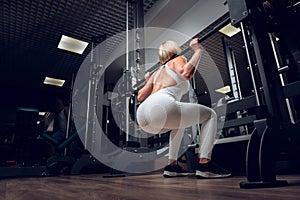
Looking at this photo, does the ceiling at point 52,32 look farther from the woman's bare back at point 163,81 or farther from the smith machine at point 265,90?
the smith machine at point 265,90

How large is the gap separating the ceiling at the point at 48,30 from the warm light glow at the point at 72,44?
11 cm

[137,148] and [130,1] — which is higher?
[130,1]

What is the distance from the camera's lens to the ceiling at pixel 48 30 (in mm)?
3807

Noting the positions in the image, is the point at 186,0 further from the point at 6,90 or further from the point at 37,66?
the point at 6,90

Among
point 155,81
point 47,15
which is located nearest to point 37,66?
point 47,15

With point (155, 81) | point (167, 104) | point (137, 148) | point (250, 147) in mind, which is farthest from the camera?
point (137, 148)

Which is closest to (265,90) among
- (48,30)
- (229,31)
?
(229,31)

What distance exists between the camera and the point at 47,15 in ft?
13.1

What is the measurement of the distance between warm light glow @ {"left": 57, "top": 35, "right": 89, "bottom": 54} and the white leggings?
12.5ft

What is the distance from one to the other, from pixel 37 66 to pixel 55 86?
62.6 inches

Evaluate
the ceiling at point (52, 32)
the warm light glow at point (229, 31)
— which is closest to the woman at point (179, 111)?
the ceiling at point (52, 32)

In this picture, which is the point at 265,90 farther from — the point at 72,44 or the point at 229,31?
the point at 72,44

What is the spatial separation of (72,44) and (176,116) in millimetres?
4184

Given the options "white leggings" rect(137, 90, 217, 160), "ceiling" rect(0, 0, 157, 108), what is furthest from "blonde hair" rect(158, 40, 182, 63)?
"ceiling" rect(0, 0, 157, 108)
